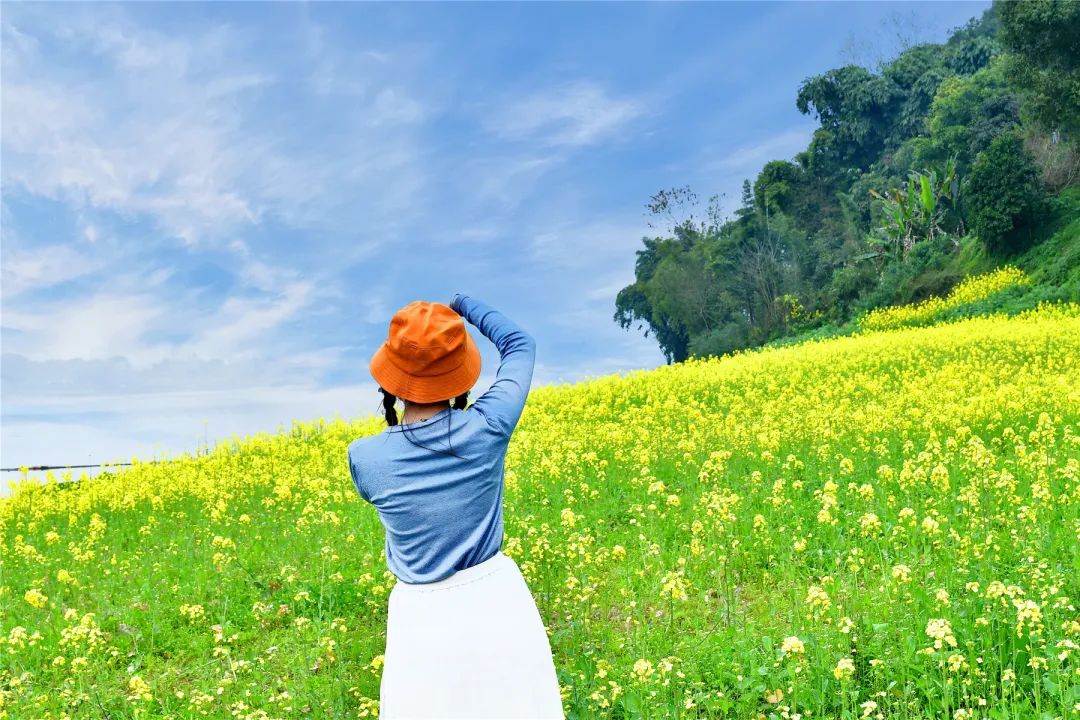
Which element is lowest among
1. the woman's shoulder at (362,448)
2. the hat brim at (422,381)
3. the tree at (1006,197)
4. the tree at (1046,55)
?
the woman's shoulder at (362,448)

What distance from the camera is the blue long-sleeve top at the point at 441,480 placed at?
2959mm

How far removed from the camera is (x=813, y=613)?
16.1 feet

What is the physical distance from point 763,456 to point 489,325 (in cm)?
648

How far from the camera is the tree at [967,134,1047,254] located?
29.1 meters

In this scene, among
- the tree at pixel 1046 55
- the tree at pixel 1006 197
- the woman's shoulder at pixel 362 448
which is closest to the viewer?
the woman's shoulder at pixel 362 448

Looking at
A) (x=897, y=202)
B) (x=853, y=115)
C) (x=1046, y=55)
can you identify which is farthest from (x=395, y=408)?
(x=853, y=115)

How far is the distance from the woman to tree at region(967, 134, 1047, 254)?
3098 cm

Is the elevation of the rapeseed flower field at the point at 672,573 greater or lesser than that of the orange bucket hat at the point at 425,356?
lesser

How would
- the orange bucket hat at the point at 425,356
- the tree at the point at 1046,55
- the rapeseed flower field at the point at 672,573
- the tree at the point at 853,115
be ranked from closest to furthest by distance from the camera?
1. the orange bucket hat at the point at 425,356
2. the rapeseed flower field at the point at 672,573
3. the tree at the point at 1046,55
4. the tree at the point at 853,115

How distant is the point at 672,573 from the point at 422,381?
2.50 metres

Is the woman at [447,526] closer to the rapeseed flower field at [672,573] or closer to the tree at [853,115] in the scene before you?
the rapeseed flower field at [672,573]

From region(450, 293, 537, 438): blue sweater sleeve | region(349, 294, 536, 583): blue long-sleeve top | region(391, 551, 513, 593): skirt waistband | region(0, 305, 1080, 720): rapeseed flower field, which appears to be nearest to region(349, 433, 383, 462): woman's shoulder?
region(349, 294, 536, 583): blue long-sleeve top

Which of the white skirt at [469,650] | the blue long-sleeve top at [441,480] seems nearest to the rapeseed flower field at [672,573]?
the white skirt at [469,650]

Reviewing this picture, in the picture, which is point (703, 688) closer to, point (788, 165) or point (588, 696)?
point (588, 696)
